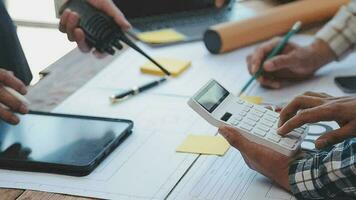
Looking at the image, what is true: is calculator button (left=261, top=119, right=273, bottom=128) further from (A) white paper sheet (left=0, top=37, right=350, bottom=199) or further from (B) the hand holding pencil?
(B) the hand holding pencil

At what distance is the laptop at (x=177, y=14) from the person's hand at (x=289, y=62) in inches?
11.7

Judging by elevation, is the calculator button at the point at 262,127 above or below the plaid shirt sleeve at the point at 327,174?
above

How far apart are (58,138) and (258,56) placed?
1.59 feet

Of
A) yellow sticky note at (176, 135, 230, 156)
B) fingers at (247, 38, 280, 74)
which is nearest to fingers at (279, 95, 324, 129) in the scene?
yellow sticky note at (176, 135, 230, 156)

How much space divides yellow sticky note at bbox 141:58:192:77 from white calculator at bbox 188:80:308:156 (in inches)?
14.8

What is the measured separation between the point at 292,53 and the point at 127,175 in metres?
0.54

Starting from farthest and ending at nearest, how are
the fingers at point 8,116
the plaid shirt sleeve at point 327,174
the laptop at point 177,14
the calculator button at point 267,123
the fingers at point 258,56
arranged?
the laptop at point 177,14 < the fingers at point 258,56 < the fingers at point 8,116 < the calculator button at point 267,123 < the plaid shirt sleeve at point 327,174

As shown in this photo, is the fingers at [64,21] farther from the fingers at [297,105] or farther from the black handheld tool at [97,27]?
the fingers at [297,105]

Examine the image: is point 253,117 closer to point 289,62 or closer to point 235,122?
point 235,122

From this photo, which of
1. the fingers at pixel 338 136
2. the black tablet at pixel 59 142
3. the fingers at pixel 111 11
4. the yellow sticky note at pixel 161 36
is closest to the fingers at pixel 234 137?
the fingers at pixel 338 136

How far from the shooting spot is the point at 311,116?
0.91 metres

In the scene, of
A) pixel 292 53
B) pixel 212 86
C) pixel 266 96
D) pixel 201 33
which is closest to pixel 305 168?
pixel 212 86

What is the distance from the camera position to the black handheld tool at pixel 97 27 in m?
1.20

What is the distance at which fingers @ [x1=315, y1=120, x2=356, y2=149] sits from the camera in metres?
0.91
